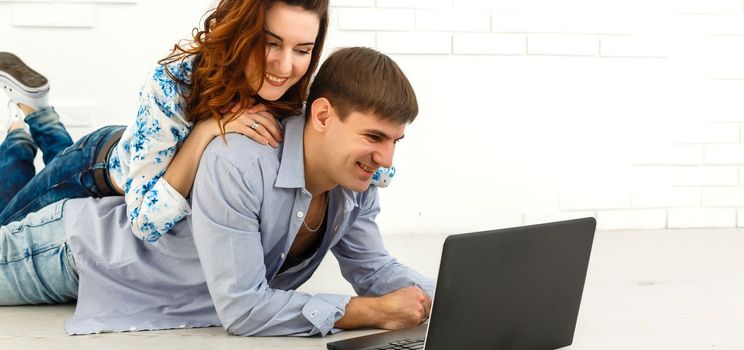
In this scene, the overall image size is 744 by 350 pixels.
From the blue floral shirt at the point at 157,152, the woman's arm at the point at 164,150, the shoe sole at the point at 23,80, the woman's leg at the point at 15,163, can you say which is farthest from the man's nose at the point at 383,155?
the shoe sole at the point at 23,80

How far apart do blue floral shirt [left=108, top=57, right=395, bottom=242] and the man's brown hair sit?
1.08 ft

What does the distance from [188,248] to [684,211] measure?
2.59 m

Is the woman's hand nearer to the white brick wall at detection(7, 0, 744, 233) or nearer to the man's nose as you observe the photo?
the man's nose

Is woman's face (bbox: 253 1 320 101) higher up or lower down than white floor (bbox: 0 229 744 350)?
higher up

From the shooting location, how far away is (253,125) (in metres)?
2.00

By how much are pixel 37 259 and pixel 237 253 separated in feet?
2.21

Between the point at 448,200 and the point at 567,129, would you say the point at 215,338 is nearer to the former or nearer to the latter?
the point at 448,200

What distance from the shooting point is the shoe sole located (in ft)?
10.0

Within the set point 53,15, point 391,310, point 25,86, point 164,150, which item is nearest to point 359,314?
point 391,310

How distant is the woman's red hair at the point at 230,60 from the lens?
1981mm

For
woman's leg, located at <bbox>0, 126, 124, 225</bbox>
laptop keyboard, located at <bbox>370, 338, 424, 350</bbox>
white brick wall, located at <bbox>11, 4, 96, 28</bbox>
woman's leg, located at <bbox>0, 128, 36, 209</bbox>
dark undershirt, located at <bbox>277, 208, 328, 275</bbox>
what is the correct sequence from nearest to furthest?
laptop keyboard, located at <bbox>370, 338, 424, 350</bbox> → dark undershirt, located at <bbox>277, 208, 328, 275</bbox> → woman's leg, located at <bbox>0, 126, 124, 225</bbox> → woman's leg, located at <bbox>0, 128, 36, 209</bbox> → white brick wall, located at <bbox>11, 4, 96, 28</bbox>

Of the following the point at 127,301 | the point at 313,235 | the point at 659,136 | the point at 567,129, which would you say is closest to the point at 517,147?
the point at 567,129

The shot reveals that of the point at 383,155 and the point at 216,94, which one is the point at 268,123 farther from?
the point at 383,155

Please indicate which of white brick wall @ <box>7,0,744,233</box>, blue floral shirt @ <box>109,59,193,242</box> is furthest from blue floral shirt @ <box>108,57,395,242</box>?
white brick wall @ <box>7,0,744,233</box>
